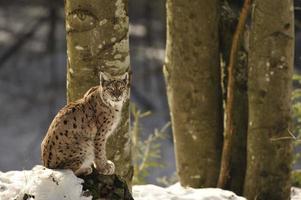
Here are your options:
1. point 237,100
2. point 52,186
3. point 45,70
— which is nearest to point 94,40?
point 52,186

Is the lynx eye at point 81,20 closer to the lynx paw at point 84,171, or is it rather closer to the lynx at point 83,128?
the lynx at point 83,128

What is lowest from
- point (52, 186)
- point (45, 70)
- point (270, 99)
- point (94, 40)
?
point (45, 70)

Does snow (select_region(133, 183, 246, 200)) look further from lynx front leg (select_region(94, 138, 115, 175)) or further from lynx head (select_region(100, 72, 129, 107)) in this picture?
lynx head (select_region(100, 72, 129, 107))

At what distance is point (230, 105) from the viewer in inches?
239

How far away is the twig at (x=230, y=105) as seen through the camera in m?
5.93

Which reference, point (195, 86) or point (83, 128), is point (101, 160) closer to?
point (83, 128)

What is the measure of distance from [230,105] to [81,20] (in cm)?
213

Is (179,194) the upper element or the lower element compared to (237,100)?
lower

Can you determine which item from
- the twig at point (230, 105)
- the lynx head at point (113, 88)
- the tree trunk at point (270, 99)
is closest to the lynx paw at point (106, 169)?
the lynx head at point (113, 88)

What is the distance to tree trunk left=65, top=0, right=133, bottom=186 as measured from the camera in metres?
4.46

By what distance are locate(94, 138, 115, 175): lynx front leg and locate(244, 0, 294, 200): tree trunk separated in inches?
79.5

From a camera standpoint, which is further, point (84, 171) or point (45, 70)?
point (45, 70)

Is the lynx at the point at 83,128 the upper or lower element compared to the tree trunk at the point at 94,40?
lower

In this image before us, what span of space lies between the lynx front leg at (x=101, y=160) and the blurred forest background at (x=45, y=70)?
823 cm
